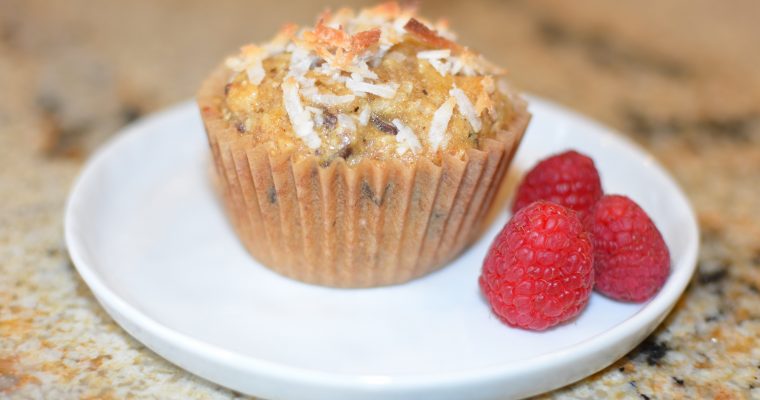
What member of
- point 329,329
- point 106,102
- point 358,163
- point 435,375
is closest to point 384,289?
point 329,329

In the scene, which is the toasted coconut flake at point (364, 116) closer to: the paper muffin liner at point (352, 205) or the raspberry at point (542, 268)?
the paper muffin liner at point (352, 205)

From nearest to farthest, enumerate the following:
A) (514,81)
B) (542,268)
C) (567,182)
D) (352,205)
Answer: (542,268), (352,205), (567,182), (514,81)

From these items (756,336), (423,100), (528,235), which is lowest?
(756,336)

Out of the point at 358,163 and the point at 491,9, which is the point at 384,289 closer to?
the point at 358,163

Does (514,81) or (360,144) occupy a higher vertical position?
(360,144)

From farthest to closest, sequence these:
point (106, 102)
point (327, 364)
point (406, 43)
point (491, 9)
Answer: point (491, 9) < point (106, 102) < point (406, 43) < point (327, 364)

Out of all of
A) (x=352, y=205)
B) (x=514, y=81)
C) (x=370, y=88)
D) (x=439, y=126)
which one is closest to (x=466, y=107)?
(x=439, y=126)

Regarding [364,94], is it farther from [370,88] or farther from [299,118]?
[299,118]

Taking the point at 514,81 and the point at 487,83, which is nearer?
the point at 487,83
